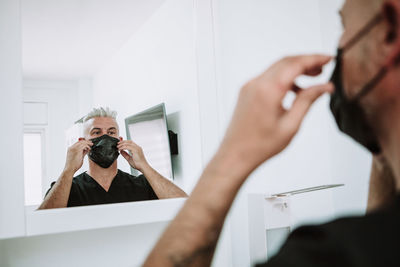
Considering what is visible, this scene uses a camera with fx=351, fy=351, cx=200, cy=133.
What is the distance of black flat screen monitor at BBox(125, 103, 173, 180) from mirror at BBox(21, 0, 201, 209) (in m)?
0.01

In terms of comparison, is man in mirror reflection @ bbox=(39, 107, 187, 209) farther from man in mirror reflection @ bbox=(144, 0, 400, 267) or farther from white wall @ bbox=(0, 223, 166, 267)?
man in mirror reflection @ bbox=(144, 0, 400, 267)

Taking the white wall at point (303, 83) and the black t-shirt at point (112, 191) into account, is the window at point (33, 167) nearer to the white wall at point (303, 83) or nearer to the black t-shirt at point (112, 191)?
the black t-shirt at point (112, 191)

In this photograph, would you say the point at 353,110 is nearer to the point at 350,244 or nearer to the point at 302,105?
the point at 302,105

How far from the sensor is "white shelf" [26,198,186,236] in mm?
1234

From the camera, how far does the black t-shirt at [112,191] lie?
1337 mm

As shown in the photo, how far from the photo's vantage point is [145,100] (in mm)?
1498

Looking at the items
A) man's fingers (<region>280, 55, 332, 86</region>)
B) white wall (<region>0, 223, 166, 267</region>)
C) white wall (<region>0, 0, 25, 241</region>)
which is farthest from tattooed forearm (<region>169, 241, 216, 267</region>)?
white wall (<region>0, 223, 166, 267</region>)

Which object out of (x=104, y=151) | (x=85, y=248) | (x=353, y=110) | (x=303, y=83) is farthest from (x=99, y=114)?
(x=353, y=110)

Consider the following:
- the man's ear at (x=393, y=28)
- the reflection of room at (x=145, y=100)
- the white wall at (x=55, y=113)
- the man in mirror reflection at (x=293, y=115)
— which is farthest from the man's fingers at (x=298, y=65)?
the white wall at (x=55, y=113)

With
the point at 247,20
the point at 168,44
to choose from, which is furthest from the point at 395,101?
the point at 247,20

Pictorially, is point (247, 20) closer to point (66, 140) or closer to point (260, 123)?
point (66, 140)

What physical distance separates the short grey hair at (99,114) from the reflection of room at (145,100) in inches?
0.8

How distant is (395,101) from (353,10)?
0.60 ft

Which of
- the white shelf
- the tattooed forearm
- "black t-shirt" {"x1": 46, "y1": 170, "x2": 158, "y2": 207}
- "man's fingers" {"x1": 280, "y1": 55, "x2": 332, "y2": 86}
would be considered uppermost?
"man's fingers" {"x1": 280, "y1": 55, "x2": 332, "y2": 86}
